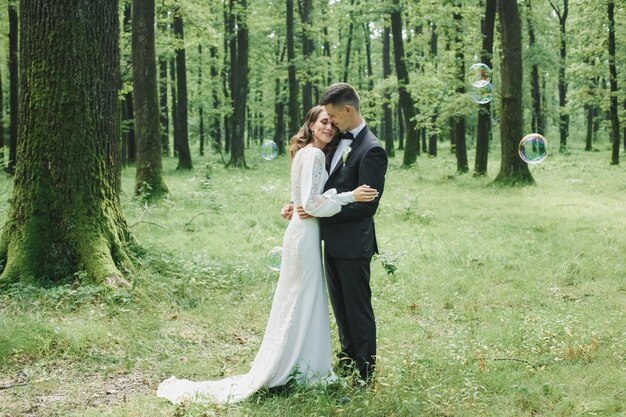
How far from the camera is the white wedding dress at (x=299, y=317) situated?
4.64 metres

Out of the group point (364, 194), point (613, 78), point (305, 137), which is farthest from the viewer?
point (613, 78)

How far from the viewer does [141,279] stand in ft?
24.1

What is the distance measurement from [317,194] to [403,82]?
2053cm

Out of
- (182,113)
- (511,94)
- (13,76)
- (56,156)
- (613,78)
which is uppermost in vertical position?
(613,78)

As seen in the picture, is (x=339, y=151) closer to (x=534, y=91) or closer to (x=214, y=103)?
(x=534, y=91)

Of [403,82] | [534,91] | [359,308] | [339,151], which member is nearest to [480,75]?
[339,151]

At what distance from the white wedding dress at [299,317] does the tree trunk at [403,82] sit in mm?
19307

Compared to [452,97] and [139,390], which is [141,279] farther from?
[452,97]

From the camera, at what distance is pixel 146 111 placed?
48.9 feet

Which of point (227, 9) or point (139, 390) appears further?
point (227, 9)

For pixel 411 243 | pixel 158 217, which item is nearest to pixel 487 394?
pixel 411 243

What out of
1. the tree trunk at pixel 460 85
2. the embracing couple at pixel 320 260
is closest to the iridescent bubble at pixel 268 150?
the embracing couple at pixel 320 260

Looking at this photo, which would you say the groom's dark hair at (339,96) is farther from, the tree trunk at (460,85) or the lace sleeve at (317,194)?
A: the tree trunk at (460,85)

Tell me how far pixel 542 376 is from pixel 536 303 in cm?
248
